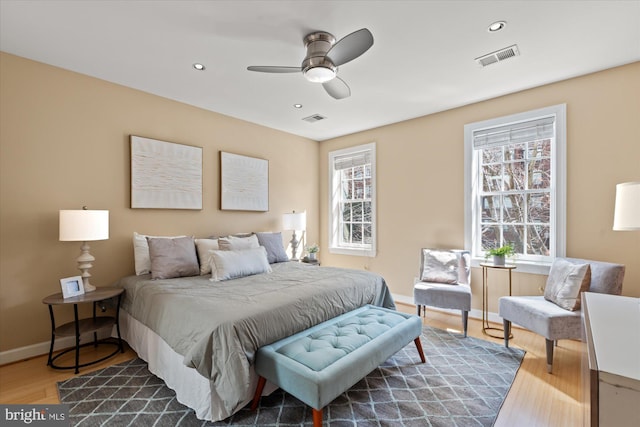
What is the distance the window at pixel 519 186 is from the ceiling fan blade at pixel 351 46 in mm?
2423

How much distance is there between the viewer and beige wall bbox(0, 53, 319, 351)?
8.49ft

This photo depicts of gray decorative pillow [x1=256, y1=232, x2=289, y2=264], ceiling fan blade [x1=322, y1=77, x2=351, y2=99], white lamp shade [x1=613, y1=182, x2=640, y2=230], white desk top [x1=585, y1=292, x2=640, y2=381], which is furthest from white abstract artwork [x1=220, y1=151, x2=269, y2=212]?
white lamp shade [x1=613, y1=182, x2=640, y2=230]

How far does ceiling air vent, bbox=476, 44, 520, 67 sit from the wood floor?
9.22 ft

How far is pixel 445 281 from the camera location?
3.54m

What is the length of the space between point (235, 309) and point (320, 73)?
1910 millimetres

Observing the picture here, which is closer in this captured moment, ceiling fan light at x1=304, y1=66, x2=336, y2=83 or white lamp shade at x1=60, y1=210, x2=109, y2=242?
ceiling fan light at x1=304, y1=66, x2=336, y2=83

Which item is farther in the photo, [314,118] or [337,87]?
[314,118]

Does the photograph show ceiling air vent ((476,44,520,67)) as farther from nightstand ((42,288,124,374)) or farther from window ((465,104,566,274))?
nightstand ((42,288,124,374))

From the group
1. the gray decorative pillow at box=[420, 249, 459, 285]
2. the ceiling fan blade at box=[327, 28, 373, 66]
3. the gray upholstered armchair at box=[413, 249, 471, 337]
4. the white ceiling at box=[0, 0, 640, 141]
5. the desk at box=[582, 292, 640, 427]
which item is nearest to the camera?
the desk at box=[582, 292, 640, 427]

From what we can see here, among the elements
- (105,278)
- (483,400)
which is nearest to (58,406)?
(105,278)

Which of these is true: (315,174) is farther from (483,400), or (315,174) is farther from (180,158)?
(483,400)

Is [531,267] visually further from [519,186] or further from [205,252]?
[205,252]

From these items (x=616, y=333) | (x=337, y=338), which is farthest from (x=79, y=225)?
(x=616, y=333)

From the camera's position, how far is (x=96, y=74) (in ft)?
9.72
